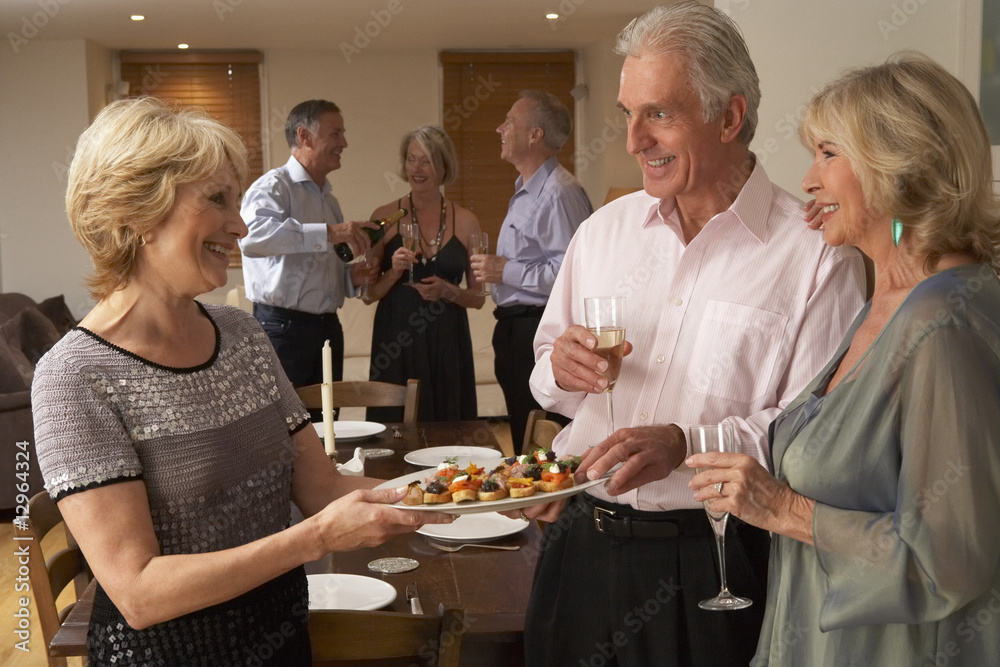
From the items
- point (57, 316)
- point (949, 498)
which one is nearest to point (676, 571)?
point (949, 498)

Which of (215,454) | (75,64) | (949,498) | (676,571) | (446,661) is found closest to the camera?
(949,498)

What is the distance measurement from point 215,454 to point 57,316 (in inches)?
245

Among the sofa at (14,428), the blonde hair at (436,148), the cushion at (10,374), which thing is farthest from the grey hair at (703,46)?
the cushion at (10,374)

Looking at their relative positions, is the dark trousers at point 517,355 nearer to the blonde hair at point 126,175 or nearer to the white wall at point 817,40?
the white wall at point 817,40

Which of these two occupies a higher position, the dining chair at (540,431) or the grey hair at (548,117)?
the grey hair at (548,117)

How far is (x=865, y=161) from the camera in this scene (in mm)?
1217

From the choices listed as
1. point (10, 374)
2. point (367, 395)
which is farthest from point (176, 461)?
point (10, 374)

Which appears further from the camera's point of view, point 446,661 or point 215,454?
point 215,454

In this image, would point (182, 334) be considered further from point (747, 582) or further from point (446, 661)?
point (747, 582)

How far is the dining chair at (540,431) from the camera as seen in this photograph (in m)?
2.36

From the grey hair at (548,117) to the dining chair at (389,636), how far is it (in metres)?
3.34

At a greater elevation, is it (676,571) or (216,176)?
(216,176)

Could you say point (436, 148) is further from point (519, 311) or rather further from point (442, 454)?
point (442, 454)

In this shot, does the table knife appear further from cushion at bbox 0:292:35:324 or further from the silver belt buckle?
cushion at bbox 0:292:35:324
